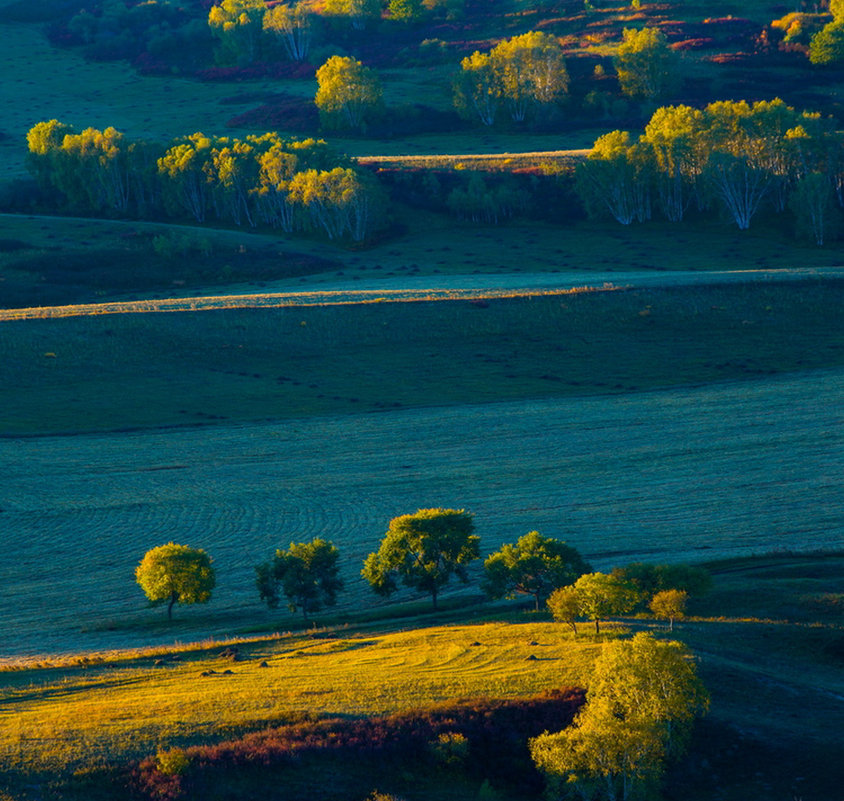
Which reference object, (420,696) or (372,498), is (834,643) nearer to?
(420,696)

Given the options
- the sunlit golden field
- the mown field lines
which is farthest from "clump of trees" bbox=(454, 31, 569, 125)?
the sunlit golden field

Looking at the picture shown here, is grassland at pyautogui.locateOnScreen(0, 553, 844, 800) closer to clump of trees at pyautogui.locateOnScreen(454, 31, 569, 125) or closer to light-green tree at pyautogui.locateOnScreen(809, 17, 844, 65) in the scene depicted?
clump of trees at pyautogui.locateOnScreen(454, 31, 569, 125)

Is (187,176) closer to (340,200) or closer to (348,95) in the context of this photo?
(340,200)

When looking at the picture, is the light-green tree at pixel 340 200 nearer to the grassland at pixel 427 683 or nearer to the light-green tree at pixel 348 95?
the light-green tree at pixel 348 95

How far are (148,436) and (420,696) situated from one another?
148 ft

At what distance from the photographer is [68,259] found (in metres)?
122

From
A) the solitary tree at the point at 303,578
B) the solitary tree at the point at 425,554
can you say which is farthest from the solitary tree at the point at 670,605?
the solitary tree at the point at 303,578

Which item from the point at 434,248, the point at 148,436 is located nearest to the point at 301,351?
the point at 148,436

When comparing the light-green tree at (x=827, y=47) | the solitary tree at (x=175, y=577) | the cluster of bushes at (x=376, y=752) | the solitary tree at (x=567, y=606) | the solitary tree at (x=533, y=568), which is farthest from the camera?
the light-green tree at (x=827, y=47)

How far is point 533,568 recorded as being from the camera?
4584 cm

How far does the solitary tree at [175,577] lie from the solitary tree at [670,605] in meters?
20.4

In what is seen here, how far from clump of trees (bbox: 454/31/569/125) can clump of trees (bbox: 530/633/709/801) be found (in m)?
150

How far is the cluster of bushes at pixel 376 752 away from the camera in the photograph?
28078 mm

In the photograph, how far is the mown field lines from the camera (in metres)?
51.2
